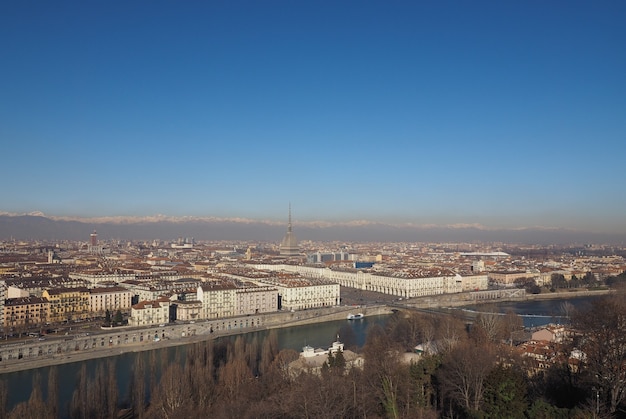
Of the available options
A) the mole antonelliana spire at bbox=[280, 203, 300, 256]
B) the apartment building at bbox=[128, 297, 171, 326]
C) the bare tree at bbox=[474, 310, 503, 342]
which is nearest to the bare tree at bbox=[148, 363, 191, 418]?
the bare tree at bbox=[474, 310, 503, 342]

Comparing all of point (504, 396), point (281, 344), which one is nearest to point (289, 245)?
point (281, 344)

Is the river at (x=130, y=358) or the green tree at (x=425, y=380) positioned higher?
the green tree at (x=425, y=380)

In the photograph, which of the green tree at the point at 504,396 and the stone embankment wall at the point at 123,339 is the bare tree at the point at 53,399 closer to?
the stone embankment wall at the point at 123,339

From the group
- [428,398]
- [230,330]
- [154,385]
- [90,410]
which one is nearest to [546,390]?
[428,398]

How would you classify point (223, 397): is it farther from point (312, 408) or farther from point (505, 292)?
point (505, 292)

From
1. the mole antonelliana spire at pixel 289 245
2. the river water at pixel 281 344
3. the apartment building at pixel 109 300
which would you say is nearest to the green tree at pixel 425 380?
the river water at pixel 281 344

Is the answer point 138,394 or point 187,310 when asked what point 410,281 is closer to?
point 187,310
